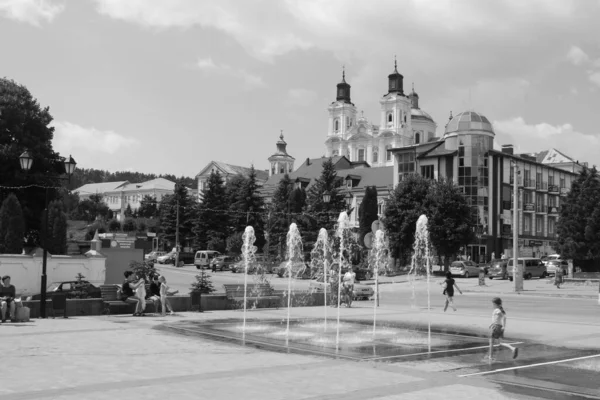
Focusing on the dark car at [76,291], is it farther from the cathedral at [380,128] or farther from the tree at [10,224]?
the cathedral at [380,128]

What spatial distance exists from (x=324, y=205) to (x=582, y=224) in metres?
31.0

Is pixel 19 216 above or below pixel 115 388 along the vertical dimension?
above

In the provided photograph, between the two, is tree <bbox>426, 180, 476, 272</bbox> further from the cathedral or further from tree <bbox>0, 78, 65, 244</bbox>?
the cathedral

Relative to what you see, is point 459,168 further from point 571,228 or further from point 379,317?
point 379,317

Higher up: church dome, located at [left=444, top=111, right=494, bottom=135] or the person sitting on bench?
church dome, located at [left=444, top=111, right=494, bottom=135]

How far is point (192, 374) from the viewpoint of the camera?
34.2 feet

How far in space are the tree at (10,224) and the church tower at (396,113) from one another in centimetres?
11064

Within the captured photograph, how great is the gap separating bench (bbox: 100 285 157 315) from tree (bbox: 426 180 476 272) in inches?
1665

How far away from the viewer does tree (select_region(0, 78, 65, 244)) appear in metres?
46.8

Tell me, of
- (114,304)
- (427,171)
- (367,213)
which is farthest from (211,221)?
(114,304)

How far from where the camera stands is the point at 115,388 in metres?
9.13

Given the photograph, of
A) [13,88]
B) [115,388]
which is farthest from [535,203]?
[115,388]

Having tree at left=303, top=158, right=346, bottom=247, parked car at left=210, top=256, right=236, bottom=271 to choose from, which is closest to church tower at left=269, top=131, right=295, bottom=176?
tree at left=303, top=158, right=346, bottom=247

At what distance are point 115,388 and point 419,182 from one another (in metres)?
57.8
